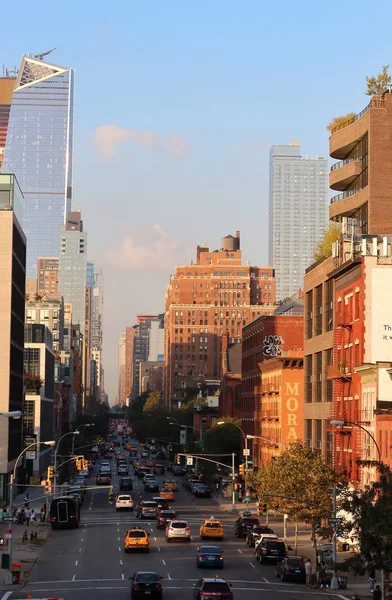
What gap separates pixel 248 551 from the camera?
76.6 meters

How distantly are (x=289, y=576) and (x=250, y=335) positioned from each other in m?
93.8

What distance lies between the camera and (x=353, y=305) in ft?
278

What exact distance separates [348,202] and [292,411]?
3415 cm

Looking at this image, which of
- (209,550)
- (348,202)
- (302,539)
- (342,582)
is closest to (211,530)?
(302,539)

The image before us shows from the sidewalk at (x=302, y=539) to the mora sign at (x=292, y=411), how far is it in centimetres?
835

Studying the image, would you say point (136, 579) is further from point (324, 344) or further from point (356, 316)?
point (324, 344)

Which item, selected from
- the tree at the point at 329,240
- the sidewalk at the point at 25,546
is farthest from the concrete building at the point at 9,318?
the tree at the point at 329,240

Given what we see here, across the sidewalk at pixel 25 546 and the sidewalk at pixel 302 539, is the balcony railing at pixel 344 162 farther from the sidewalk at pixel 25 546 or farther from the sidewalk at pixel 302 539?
the sidewalk at pixel 25 546

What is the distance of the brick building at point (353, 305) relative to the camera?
7897 cm

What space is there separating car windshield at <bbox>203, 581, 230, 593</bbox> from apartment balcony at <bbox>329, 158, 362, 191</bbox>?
51.9m

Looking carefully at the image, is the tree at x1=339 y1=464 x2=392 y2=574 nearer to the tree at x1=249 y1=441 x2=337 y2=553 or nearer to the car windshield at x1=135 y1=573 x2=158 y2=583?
the car windshield at x1=135 y1=573 x2=158 y2=583

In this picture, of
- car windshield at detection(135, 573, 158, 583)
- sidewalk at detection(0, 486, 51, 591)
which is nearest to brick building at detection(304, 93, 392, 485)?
car windshield at detection(135, 573, 158, 583)

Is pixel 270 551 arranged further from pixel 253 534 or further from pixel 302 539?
pixel 302 539

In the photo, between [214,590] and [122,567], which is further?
[122,567]
